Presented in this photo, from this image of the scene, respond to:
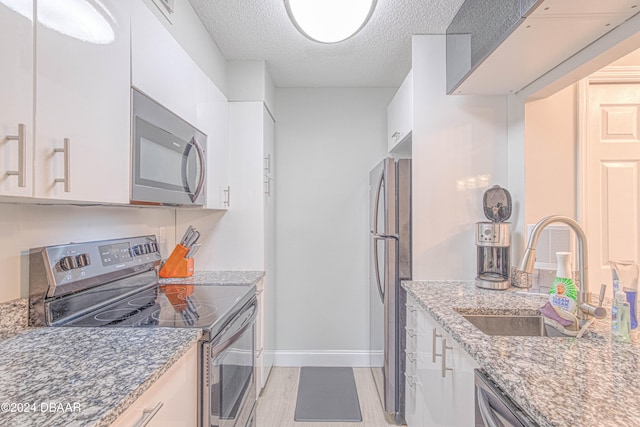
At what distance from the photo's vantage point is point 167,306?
1570mm

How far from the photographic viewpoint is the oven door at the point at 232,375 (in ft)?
4.10

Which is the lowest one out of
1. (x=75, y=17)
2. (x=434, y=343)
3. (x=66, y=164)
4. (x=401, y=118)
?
(x=434, y=343)

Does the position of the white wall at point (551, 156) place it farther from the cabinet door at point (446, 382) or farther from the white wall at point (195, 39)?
the white wall at point (195, 39)

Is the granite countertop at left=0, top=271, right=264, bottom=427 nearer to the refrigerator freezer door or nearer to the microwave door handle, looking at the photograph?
the microwave door handle

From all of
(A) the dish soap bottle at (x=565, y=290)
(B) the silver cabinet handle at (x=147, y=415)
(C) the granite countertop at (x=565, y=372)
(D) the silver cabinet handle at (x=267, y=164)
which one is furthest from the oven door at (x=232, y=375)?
(A) the dish soap bottle at (x=565, y=290)

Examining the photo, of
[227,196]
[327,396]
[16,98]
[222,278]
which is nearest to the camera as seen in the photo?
[16,98]

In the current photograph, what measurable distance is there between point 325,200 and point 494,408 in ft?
7.70

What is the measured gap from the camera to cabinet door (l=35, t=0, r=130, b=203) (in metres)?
0.87

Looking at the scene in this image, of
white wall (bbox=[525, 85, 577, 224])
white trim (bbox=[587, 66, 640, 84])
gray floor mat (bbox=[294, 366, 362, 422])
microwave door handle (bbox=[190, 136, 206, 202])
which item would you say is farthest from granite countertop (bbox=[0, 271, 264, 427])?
white trim (bbox=[587, 66, 640, 84])

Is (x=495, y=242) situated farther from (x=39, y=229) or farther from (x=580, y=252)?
(x=39, y=229)

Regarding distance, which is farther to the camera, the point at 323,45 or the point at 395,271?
the point at 323,45

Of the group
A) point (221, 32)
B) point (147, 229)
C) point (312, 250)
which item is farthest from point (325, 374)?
point (221, 32)

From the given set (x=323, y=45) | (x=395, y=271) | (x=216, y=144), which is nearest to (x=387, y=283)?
(x=395, y=271)

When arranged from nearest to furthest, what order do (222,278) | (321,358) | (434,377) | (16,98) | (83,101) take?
(16,98) → (83,101) → (434,377) → (222,278) → (321,358)
